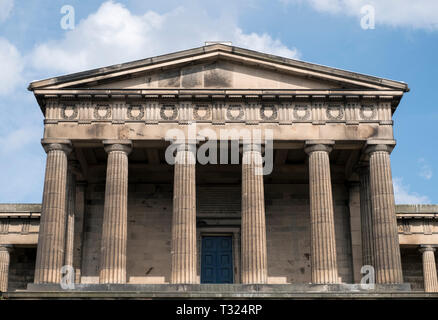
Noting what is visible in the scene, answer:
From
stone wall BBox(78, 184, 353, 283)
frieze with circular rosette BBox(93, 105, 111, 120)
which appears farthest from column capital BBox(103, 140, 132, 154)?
stone wall BBox(78, 184, 353, 283)

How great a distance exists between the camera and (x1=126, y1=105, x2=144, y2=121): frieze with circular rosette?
3616 cm

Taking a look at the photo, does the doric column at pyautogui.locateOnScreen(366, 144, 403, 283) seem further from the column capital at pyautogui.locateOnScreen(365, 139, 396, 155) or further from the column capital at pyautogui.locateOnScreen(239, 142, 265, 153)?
the column capital at pyautogui.locateOnScreen(239, 142, 265, 153)

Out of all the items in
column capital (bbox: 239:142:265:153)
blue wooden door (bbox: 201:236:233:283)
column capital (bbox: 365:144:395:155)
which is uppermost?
column capital (bbox: 239:142:265:153)

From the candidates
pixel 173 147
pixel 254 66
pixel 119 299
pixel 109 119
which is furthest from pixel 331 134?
pixel 119 299

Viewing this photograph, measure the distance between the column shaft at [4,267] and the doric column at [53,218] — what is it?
8709 millimetres

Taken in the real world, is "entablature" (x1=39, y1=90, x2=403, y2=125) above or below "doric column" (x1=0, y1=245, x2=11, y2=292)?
above

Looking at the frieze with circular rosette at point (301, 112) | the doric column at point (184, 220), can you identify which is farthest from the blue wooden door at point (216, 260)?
the frieze with circular rosette at point (301, 112)

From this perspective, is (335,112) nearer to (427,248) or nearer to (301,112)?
(301,112)

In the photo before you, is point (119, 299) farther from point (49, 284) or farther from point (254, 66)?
point (254, 66)

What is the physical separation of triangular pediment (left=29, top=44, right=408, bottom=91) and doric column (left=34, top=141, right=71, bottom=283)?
11.5 ft

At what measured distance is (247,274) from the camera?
3344 cm

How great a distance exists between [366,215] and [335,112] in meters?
5.62
